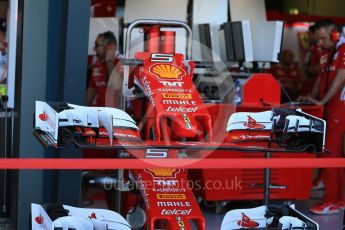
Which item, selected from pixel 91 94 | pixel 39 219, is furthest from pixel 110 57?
pixel 39 219

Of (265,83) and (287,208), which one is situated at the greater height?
(265,83)

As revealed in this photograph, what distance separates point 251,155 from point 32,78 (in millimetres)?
2084

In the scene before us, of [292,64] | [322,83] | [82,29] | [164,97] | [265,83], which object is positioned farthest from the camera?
[292,64]

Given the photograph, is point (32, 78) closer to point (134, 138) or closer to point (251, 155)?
point (134, 138)

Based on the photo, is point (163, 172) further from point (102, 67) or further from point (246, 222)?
point (102, 67)

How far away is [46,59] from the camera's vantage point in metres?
4.63

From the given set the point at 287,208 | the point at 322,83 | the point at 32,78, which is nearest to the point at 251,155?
the point at 322,83

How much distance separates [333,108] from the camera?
6.18 metres

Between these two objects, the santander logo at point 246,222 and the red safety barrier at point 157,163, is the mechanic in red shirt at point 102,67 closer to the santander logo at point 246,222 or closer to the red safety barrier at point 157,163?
the santander logo at point 246,222

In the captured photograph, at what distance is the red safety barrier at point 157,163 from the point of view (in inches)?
135

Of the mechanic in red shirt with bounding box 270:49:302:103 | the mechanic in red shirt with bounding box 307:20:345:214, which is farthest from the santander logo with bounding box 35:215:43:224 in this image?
the mechanic in red shirt with bounding box 270:49:302:103

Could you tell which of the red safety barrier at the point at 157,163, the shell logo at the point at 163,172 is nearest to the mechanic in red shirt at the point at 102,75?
the shell logo at the point at 163,172

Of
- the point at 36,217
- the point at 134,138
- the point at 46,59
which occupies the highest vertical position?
the point at 46,59

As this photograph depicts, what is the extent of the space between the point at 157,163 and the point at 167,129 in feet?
1.15
